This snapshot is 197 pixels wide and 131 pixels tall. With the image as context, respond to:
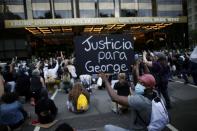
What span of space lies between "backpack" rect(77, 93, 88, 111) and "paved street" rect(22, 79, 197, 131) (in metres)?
0.20

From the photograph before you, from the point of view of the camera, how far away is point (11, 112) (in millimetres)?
8641

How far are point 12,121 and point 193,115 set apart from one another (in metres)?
4.72

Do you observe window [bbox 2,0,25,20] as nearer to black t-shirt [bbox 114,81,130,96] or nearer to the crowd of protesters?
the crowd of protesters

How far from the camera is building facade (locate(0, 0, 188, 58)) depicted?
123 feet

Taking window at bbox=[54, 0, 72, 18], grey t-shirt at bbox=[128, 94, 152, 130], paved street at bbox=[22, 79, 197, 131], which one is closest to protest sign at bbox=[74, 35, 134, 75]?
grey t-shirt at bbox=[128, 94, 152, 130]

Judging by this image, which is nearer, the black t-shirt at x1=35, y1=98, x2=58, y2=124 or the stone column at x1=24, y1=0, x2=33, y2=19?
the black t-shirt at x1=35, y1=98, x2=58, y2=124

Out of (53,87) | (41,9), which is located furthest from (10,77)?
(41,9)

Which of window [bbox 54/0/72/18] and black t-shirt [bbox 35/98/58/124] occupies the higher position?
window [bbox 54/0/72/18]

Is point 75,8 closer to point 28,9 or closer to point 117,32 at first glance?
point 28,9

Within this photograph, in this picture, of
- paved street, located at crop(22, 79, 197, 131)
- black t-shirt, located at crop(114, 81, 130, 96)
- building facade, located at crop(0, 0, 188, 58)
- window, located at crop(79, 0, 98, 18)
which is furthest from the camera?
window, located at crop(79, 0, 98, 18)

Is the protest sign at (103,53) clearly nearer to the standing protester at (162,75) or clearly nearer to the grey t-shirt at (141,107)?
the grey t-shirt at (141,107)

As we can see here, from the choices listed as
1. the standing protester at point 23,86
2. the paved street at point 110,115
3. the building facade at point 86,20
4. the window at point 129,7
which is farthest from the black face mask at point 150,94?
the window at point 129,7

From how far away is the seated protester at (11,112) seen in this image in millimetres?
8578

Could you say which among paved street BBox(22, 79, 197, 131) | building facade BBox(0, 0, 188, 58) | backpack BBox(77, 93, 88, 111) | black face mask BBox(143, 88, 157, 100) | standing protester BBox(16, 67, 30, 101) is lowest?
paved street BBox(22, 79, 197, 131)
